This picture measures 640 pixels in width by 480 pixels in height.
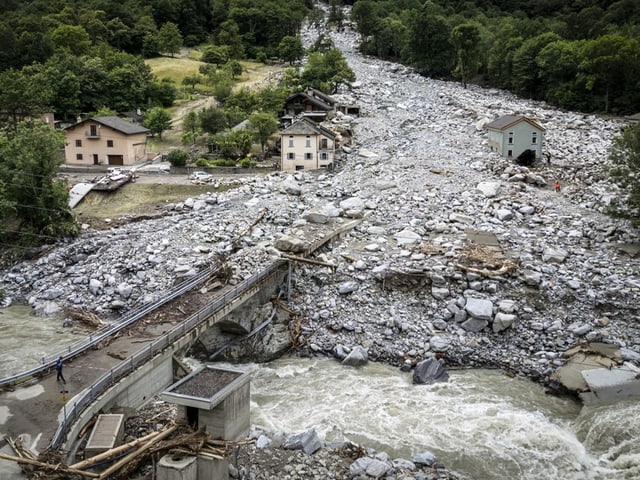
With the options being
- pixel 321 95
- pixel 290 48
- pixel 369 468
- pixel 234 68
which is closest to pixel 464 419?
pixel 369 468

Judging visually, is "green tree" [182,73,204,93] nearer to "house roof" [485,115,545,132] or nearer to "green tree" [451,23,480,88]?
"green tree" [451,23,480,88]

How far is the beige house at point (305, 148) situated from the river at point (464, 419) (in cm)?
2076

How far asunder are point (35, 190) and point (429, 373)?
2140 centimetres

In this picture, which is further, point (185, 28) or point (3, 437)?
point (185, 28)

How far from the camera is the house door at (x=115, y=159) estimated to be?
140 feet

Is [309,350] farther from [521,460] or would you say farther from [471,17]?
[471,17]

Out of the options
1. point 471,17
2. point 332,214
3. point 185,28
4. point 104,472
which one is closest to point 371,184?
point 332,214

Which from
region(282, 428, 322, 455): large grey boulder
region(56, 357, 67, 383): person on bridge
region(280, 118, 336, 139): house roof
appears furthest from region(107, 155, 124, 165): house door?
region(282, 428, 322, 455): large grey boulder

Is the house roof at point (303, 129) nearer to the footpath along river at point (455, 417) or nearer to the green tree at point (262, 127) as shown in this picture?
the green tree at point (262, 127)

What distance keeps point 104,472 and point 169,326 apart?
696cm

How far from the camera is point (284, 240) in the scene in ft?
82.6

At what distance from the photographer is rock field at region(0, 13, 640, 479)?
21484 millimetres

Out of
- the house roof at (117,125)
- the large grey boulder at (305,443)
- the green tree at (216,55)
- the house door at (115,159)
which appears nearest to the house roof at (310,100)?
the house roof at (117,125)

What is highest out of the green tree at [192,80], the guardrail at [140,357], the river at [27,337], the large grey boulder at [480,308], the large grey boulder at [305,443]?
the green tree at [192,80]
